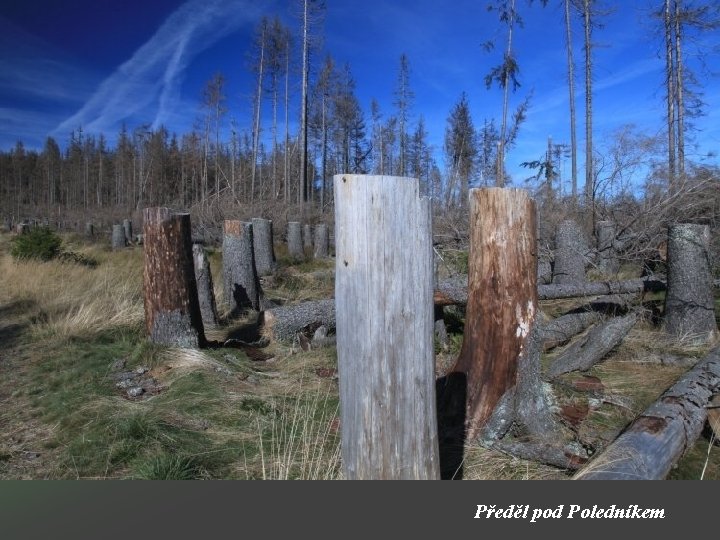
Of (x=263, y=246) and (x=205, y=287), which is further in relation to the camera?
(x=263, y=246)

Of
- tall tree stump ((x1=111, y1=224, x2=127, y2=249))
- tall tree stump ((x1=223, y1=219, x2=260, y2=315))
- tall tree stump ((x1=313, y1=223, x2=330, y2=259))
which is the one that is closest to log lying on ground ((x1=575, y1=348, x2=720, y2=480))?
tall tree stump ((x1=223, y1=219, x2=260, y2=315))

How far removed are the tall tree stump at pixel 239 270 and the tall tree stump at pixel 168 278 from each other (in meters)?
2.18

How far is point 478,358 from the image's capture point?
3.34 metres

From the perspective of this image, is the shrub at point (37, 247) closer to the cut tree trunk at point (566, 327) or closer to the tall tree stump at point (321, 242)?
the tall tree stump at point (321, 242)

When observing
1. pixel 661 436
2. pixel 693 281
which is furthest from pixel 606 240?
pixel 661 436

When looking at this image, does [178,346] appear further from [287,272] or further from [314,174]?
[314,174]

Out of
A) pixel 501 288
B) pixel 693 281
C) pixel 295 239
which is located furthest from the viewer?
pixel 295 239

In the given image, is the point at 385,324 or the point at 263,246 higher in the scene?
the point at 263,246

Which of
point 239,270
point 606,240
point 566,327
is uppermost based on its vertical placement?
point 606,240

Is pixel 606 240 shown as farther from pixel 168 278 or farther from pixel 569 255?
pixel 168 278

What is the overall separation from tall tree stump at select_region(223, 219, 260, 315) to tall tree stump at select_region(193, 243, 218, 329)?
846 mm

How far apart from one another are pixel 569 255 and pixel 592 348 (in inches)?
126

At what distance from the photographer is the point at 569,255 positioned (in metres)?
7.47

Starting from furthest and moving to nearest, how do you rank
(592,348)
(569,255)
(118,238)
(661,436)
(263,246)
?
(118,238)
(263,246)
(569,255)
(592,348)
(661,436)
